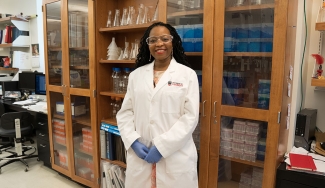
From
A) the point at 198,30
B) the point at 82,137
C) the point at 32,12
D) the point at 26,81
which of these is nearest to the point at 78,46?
the point at 82,137

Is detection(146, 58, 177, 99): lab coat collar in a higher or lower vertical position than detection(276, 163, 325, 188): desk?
higher

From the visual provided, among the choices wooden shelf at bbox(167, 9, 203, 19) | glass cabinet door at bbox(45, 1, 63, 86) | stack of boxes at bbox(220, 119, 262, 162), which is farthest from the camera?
glass cabinet door at bbox(45, 1, 63, 86)

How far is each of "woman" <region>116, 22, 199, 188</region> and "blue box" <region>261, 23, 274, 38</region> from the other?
0.51 metres

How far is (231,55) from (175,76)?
0.44 m

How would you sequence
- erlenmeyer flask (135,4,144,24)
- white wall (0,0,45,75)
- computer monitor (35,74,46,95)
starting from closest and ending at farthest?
erlenmeyer flask (135,4,144,24) → computer monitor (35,74,46,95) → white wall (0,0,45,75)

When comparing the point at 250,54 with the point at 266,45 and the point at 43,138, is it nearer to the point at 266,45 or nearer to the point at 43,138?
the point at 266,45

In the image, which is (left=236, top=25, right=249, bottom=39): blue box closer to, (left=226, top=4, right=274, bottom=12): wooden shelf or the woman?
(left=226, top=4, right=274, bottom=12): wooden shelf

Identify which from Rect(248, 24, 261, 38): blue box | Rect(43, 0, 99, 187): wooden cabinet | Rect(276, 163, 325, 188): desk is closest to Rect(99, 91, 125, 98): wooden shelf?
Rect(43, 0, 99, 187): wooden cabinet

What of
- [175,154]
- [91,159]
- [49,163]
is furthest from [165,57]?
[49,163]

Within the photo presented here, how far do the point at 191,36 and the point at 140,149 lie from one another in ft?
3.02

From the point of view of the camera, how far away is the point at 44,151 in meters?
3.23

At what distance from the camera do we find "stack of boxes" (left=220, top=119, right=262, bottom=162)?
5.45 feet

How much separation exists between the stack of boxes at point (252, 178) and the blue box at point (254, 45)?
806 mm

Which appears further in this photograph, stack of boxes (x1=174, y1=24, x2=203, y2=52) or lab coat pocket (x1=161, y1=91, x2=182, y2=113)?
stack of boxes (x1=174, y1=24, x2=203, y2=52)
